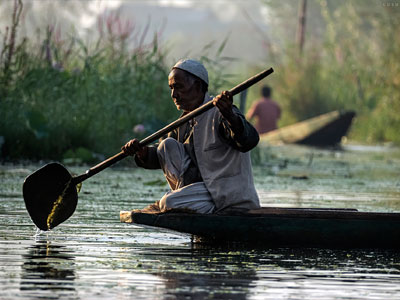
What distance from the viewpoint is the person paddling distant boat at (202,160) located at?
775cm

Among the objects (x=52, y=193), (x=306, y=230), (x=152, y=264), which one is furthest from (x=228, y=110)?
(x=52, y=193)

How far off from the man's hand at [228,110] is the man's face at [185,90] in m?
0.49

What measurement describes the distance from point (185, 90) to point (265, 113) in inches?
694

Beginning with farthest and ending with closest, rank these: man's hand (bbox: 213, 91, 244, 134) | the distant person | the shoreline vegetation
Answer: the distant person → the shoreline vegetation → man's hand (bbox: 213, 91, 244, 134)

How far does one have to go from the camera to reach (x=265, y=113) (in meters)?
25.4

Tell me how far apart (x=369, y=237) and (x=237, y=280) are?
179 cm

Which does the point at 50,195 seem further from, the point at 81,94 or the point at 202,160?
the point at 81,94

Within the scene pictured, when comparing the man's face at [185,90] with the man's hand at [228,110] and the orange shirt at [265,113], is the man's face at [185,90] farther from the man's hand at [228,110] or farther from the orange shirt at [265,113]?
the orange shirt at [265,113]

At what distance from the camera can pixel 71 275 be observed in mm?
6391

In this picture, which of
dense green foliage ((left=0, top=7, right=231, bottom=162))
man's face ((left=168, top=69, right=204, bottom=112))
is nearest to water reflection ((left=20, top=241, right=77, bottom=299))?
man's face ((left=168, top=69, right=204, bottom=112))

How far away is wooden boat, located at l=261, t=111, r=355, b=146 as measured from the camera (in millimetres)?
25719

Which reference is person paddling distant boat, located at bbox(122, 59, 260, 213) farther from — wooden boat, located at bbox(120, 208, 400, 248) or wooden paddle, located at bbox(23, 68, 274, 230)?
wooden paddle, located at bbox(23, 68, 274, 230)

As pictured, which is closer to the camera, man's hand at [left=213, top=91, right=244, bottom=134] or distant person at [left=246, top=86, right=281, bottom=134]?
man's hand at [left=213, top=91, right=244, bottom=134]

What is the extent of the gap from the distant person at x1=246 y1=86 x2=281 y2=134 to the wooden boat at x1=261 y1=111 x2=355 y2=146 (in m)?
0.23
